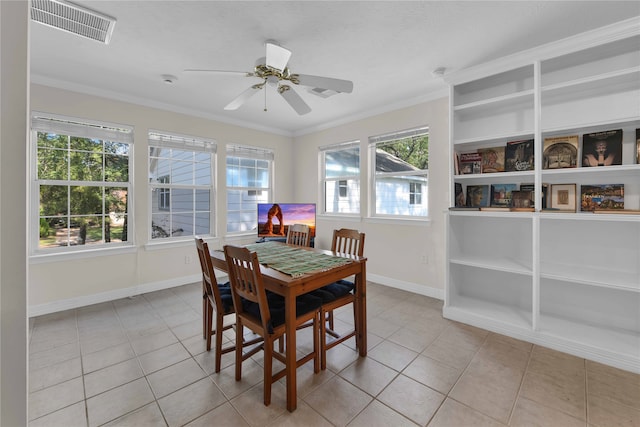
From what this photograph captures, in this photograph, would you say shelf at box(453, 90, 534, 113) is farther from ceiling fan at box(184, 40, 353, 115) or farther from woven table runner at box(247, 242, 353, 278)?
woven table runner at box(247, 242, 353, 278)

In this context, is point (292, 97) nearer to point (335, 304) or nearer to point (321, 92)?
point (321, 92)

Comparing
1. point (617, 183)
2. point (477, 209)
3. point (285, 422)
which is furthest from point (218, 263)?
point (617, 183)

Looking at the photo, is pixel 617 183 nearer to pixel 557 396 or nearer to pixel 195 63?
pixel 557 396

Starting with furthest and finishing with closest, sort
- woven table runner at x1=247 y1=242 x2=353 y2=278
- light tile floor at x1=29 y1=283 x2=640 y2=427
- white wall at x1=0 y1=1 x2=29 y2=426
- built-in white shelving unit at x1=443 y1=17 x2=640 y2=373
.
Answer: built-in white shelving unit at x1=443 y1=17 x2=640 y2=373
woven table runner at x1=247 y1=242 x2=353 y2=278
light tile floor at x1=29 y1=283 x2=640 y2=427
white wall at x1=0 y1=1 x2=29 y2=426

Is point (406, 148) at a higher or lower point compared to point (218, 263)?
Answer: higher

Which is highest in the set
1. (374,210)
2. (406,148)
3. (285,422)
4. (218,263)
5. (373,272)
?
(406,148)

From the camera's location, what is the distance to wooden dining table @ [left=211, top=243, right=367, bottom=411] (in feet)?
5.71

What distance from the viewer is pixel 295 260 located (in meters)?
2.30

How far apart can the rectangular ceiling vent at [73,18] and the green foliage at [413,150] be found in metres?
3.35

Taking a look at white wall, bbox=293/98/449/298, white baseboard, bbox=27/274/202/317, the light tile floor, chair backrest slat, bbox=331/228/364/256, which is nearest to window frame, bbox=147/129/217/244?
white baseboard, bbox=27/274/202/317

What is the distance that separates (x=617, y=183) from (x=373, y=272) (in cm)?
279

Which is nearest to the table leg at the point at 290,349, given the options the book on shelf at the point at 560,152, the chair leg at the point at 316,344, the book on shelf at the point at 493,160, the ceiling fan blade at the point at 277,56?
the chair leg at the point at 316,344

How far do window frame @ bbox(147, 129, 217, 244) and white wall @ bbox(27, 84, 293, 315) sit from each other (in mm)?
71

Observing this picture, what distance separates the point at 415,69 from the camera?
9.38 feet
